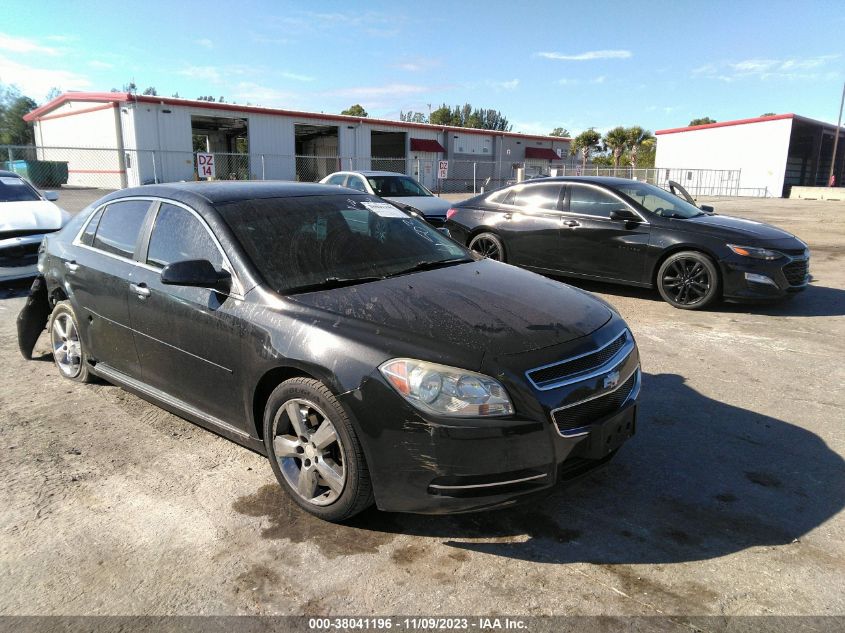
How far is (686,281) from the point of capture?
23.9ft

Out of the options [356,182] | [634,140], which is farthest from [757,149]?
[356,182]

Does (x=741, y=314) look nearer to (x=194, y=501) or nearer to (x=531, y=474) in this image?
(x=531, y=474)

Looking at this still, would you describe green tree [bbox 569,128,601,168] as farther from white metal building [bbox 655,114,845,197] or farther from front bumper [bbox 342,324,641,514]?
front bumper [bbox 342,324,641,514]

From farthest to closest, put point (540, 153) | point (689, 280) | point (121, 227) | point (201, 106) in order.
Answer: point (540, 153) → point (201, 106) → point (689, 280) → point (121, 227)

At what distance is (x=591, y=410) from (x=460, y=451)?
2.22 feet

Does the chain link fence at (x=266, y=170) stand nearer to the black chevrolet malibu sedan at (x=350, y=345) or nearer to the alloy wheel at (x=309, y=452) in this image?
the black chevrolet malibu sedan at (x=350, y=345)

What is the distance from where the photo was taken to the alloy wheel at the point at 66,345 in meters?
4.69

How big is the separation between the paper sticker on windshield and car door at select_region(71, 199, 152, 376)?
147 cm

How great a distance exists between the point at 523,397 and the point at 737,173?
1914 inches

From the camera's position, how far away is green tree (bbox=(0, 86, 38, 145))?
67.1 meters

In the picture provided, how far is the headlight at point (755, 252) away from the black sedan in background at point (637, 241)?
0.01 m

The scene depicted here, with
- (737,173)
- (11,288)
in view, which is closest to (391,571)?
(11,288)

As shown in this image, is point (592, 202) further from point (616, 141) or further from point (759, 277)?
point (616, 141)

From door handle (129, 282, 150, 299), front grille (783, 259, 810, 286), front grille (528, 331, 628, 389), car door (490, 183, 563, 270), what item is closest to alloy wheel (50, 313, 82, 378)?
door handle (129, 282, 150, 299)
